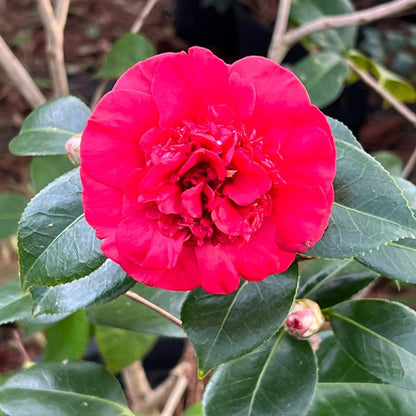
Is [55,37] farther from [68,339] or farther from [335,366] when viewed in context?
[335,366]

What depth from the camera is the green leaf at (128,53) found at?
1.24 metres

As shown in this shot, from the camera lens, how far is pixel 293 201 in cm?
46

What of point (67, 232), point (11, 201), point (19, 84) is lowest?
point (11, 201)

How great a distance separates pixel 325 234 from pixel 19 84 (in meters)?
0.69

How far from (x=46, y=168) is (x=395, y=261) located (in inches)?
25.6

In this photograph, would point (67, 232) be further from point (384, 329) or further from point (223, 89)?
point (384, 329)

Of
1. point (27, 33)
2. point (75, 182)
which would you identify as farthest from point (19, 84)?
point (27, 33)

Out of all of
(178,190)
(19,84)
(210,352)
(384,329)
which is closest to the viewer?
(178,190)

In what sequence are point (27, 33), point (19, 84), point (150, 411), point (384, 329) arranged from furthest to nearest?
1. point (27, 33)
2. point (150, 411)
3. point (19, 84)
4. point (384, 329)

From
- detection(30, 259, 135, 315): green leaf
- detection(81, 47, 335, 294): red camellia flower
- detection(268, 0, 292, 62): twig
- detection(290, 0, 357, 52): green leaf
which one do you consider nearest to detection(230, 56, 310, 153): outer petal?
detection(81, 47, 335, 294): red camellia flower

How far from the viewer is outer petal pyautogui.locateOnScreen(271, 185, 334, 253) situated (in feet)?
1.47

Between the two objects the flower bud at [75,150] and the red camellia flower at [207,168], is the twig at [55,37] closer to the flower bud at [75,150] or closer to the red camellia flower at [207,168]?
the flower bud at [75,150]

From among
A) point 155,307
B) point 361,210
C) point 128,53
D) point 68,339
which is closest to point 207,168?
point 361,210

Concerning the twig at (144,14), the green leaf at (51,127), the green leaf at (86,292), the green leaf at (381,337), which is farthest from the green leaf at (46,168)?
the green leaf at (381,337)
